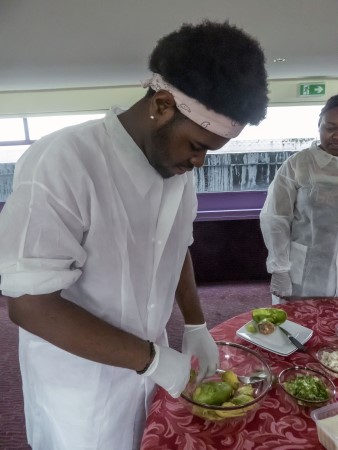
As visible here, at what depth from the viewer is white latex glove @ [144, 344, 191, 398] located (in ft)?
3.19

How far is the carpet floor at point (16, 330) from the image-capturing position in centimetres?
216

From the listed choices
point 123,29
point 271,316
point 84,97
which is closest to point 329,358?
point 271,316

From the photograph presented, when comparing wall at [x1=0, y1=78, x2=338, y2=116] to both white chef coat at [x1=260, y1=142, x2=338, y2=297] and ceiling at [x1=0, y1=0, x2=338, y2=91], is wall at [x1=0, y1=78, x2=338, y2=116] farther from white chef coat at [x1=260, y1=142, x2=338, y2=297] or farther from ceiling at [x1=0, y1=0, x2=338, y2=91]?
white chef coat at [x1=260, y1=142, x2=338, y2=297]

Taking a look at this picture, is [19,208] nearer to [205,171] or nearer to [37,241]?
[37,241]

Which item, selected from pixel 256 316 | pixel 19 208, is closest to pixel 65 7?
pixel 19 208

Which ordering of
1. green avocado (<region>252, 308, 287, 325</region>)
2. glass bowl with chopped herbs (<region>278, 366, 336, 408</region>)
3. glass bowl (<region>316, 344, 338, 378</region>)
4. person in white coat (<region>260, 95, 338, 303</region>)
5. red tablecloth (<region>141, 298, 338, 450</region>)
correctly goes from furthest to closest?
1. person in white coat (<region>260, 95, 338, 303</region>)
2. green avocado (<region>252, 308, 287, 325</region>)
3. glass bowl (<region>316, 344, 338, 378</region>)
4. glass bowl with chopped herbs (<region>278, 366, 336, 408</region>)
5. red tablecloth (<region>141, 298, 338, 450</region>)

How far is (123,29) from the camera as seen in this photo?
1712 millimetres

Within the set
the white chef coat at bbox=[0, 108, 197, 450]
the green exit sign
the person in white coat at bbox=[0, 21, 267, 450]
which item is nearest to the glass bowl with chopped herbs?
the person in white coat at bbox=[0, 21, 267, 450]

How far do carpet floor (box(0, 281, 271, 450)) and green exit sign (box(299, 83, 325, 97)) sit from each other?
203cm

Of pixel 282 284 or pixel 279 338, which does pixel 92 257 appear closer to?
pixel 279 338

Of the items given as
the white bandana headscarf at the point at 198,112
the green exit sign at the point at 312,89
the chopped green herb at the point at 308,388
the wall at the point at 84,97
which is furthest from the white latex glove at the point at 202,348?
the green exit sign at the point at 312,89

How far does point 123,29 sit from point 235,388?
1.62 metres

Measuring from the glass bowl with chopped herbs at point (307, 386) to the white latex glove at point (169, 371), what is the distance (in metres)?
0.32

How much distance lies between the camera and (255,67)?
774 mm
